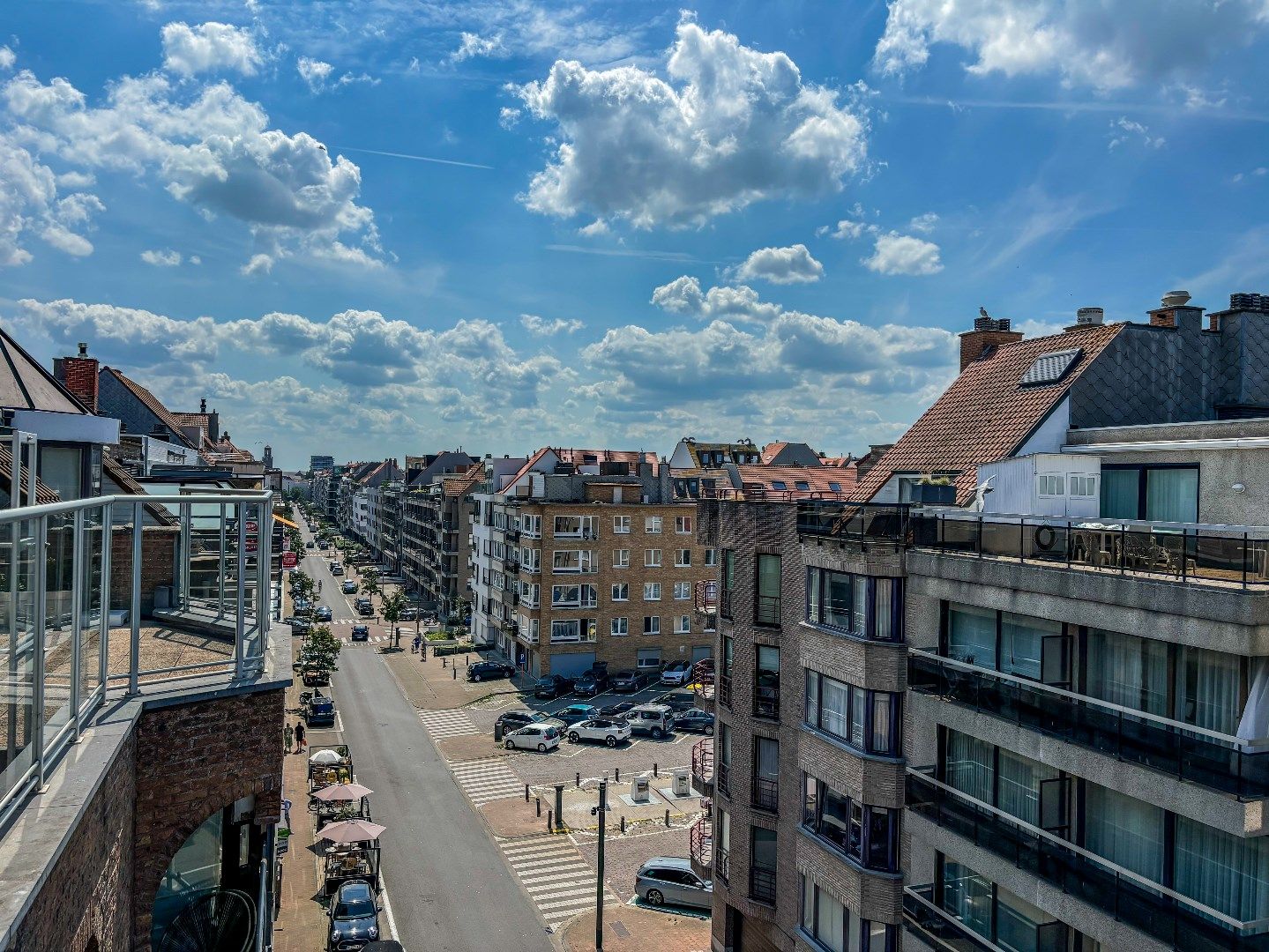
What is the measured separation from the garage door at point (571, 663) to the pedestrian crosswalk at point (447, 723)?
7.69 m

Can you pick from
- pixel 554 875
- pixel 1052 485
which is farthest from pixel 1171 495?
pixel 554 875

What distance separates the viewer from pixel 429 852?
34.3 meters

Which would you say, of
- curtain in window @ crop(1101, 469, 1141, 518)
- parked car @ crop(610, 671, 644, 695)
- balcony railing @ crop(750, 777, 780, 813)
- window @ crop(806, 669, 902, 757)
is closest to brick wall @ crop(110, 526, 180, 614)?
window @ crop(806, 669, 902, 757)

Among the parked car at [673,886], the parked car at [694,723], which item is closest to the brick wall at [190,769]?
the parked car at [673,886]

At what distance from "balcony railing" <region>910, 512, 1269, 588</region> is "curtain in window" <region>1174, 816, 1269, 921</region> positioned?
12.2ft

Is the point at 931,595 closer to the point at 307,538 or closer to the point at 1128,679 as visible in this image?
the point at 1128,679

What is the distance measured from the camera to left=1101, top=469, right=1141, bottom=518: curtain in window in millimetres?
19442

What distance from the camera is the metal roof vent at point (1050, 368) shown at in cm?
2394

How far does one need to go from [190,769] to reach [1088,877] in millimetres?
14018

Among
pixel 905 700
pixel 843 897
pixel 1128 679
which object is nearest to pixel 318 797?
pixel 843 897

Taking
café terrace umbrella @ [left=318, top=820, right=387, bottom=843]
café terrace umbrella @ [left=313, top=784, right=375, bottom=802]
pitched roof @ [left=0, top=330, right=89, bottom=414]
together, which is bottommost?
café terrace umbrella @ [left=318, top=820, right=387, bottom=843]

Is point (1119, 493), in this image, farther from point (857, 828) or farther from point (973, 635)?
point (857, 828)

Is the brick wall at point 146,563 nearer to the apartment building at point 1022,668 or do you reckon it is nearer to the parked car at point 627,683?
the apartment building at point 1022,668

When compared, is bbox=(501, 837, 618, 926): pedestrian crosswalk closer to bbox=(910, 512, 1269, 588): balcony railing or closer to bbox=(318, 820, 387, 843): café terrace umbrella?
bbox=(318, 820, 387, 843): café terrace umbrella
